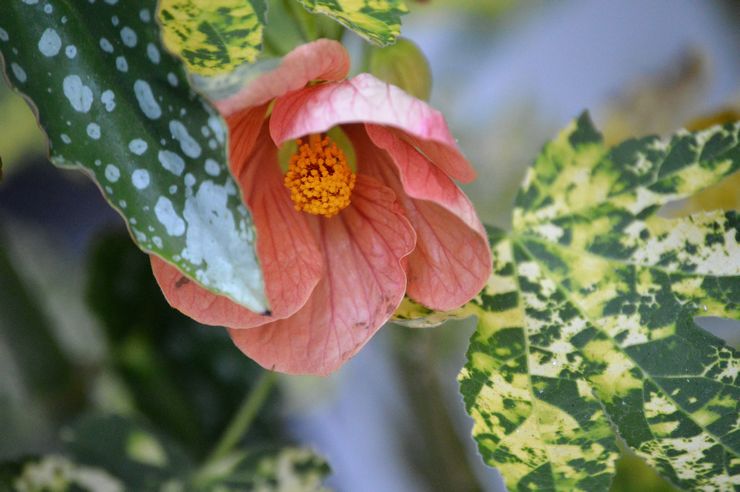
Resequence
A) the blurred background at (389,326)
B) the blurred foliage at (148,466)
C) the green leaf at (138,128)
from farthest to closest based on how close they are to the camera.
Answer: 1. the blurred background at (389,326)
2. the blurred foliage at (148,466)
3. the green leaf at (138,128)

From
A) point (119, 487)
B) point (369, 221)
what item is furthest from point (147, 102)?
point (119, 487)

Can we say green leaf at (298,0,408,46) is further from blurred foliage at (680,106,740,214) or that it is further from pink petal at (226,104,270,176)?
blurred foliage at (680,106,740,214)

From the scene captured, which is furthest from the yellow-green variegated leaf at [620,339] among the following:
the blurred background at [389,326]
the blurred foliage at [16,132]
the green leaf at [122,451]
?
the blurred foliage at [16,132]

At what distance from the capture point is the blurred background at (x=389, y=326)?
2.30 ft

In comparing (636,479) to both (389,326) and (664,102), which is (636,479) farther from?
(664,102)

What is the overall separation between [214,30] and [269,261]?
116 mm

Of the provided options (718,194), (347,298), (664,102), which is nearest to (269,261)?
(347,298)

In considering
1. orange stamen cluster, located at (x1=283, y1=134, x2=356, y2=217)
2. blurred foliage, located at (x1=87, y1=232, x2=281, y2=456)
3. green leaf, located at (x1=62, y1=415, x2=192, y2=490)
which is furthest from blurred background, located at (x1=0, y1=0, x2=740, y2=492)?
orange stamen cluster, located at (x1=283, y1=134, x2=356, y2=217)

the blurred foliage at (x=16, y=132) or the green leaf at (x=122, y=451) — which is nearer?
the green leaf at (x=122, y=451)

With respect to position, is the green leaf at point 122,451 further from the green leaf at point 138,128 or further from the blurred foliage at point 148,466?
the green leaf at point 138,128

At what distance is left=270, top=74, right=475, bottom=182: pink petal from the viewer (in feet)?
1.06

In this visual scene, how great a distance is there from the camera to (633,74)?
3.31ft

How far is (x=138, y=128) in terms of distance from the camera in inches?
12.4

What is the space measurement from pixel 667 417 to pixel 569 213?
13 cm
